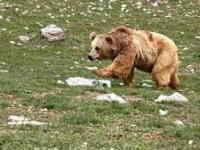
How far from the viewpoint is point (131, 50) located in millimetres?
14797

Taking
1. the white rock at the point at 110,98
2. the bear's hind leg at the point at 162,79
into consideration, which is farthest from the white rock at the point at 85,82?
the white rock at the point at 110,98

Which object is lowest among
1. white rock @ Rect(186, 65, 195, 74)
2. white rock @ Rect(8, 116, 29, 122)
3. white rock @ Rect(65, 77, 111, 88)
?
white rock @ Rect(186, 65, 195, 74)

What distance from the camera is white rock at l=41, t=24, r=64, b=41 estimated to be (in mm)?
21875

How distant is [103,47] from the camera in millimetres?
14977

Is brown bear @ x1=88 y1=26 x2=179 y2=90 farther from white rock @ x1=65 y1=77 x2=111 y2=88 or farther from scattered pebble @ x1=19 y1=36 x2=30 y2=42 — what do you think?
scattered pebble @ x1=19 y1=36 x2=30 y2=42

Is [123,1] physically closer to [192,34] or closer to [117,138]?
[192,34]

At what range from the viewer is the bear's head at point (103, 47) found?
586 inches

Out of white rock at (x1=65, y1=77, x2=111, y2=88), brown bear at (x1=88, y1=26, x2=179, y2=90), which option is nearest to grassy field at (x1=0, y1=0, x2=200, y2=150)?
white rock at (x1=65, y1=77, x2=111, y2=88)

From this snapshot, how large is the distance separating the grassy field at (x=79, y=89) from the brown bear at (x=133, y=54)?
47 centimetres

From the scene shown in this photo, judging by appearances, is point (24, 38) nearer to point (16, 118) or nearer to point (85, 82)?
point (85, 82)

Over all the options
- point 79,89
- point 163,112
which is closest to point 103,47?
point 79,89

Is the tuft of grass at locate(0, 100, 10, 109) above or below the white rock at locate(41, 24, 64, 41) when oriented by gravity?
above

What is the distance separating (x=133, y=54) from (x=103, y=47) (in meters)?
0.77

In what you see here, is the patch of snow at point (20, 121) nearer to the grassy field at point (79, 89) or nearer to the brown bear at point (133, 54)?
the grassy field at point (79, 89)
